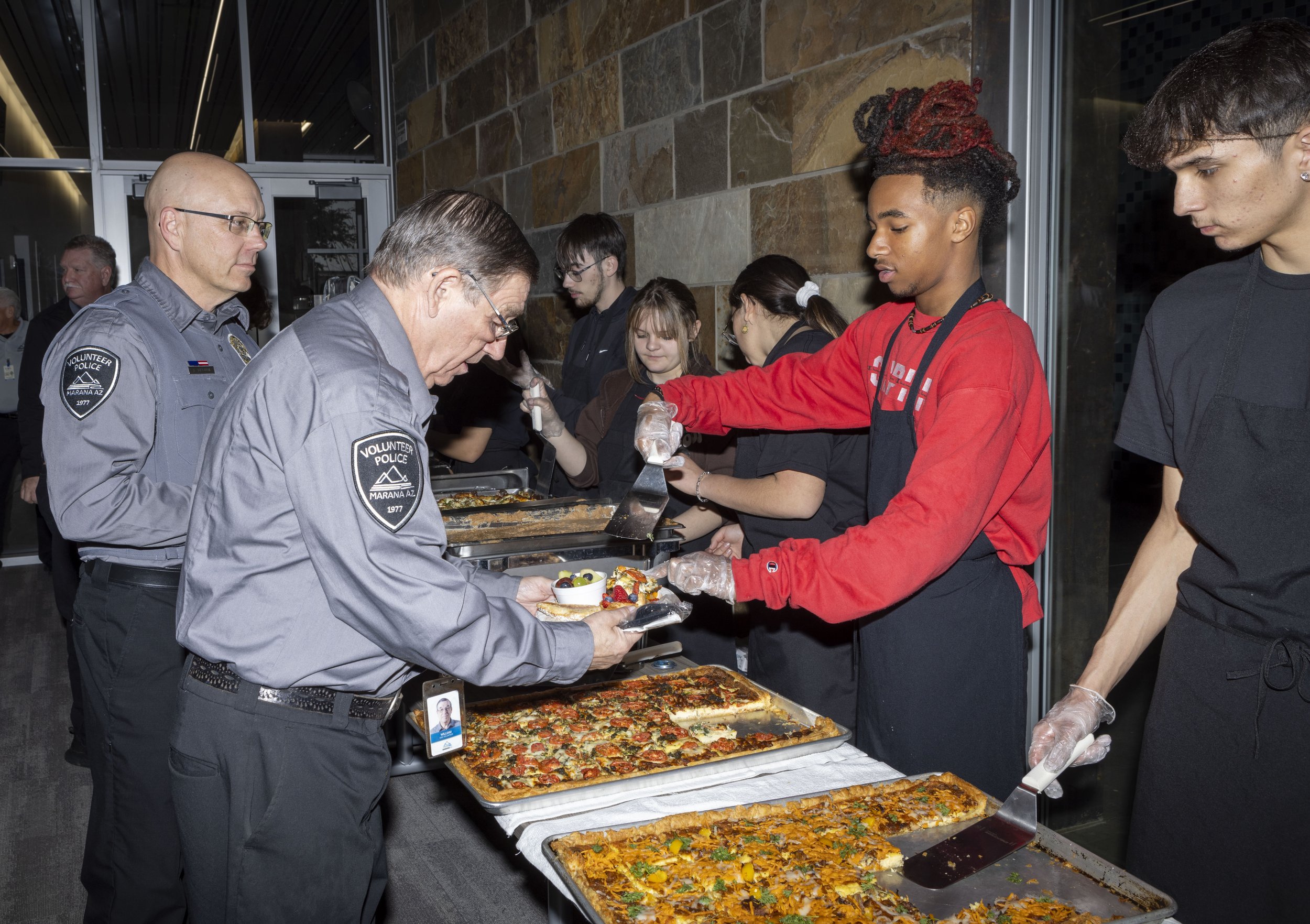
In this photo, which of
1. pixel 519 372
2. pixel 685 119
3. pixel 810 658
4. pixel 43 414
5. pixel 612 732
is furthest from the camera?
pixel 685 119

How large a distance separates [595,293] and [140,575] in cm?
226

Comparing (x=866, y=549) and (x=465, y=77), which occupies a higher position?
(x=465, y=77)

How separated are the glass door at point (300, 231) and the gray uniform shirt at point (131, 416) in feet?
15.4

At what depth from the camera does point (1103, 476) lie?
8.50 ft

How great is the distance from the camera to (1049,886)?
1407 millimetres

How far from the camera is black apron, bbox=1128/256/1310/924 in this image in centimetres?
145

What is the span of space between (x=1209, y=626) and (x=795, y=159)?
2321 mm

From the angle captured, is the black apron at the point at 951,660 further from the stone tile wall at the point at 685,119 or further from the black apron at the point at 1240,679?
the stone tile wall at the point at 685,119

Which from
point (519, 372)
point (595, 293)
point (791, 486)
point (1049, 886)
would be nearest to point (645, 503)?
point (791, 486)

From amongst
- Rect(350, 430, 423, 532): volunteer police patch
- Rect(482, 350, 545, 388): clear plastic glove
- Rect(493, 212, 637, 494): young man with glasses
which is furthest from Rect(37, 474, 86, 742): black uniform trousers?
Rect(350, 430, 423, 532): volunteer police patch

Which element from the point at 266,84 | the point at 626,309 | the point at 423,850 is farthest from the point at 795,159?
the point at 266,84

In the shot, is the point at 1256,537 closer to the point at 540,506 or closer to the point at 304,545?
the point at 304,545

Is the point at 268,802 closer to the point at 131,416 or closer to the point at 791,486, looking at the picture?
the point at 131,416

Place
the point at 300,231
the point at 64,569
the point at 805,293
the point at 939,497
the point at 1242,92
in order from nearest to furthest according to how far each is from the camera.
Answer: the point at 1242,92 < the point at 939,497 < the point at 805,293 < the point at 64,569 < the point at 300,231
